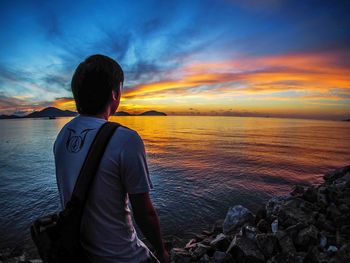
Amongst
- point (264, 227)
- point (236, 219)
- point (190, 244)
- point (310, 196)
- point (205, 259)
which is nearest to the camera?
point (205, 259)

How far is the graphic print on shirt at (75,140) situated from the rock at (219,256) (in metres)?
5.69

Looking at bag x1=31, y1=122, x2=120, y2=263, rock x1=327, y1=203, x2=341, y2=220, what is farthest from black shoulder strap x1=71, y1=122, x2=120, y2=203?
rock x1=327, y1=203, x2=341, y2=220

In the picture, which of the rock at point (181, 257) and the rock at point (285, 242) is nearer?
the rock at point (285, 242)

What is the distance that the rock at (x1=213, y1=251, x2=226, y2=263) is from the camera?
19.8ft

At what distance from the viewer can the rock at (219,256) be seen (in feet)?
19.8

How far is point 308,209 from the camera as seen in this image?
7410 mm

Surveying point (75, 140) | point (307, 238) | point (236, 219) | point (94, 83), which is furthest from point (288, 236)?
point (94, 83)

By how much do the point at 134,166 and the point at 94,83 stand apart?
2.60 ft

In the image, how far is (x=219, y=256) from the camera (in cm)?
616

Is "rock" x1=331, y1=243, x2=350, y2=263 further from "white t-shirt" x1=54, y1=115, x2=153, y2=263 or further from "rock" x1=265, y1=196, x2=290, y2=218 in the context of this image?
"white t-shirt" x1=54, y1=115, x2=153, y2=263

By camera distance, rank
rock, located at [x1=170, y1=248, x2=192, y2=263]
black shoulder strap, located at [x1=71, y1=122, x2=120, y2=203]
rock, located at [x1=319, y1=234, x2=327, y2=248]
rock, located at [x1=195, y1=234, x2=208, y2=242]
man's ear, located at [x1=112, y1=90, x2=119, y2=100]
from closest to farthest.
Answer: black shoulder strap, located at [x1=71, y1=122, x2=120, y2=203]
man's ear, located at [x1=112, y1=90, x2=119, y2=100]
rock, located at [x1=319, y1=234, x2=327, y2=248]
rock, located at [x1=170, y1=248, x2=192, y2=263]
rock, located at [x1=195, y1=234, x2=208, y2=242]

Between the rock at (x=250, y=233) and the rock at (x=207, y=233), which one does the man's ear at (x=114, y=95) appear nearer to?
the rock at (x=250, y=233)

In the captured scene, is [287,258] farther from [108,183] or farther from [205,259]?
[108,183]

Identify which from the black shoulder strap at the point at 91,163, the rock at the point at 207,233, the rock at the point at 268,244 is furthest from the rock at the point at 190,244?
the black shoulder strap at the point at 91,163
